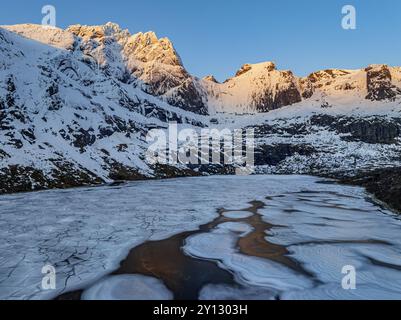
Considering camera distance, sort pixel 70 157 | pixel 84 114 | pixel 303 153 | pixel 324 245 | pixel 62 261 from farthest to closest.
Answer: pixel 303 153 < pixel 84 114 < pixel 70 157 < pixel 324 245 < pixel 62 261

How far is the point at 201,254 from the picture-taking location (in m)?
18.3

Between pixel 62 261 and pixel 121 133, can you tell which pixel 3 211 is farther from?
pixel 121 133

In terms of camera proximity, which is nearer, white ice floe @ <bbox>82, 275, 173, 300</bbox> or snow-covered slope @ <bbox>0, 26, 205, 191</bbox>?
white ice floe @ <bbox>82, 275, 173, 300</bbox>

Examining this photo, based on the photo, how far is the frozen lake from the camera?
13352 millimetres

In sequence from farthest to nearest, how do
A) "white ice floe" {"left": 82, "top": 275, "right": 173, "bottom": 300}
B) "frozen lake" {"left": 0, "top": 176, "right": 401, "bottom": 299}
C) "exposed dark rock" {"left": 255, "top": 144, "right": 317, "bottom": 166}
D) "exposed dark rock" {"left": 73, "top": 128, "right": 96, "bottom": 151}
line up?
"exposed dark rock" {"left": 255, "top": 144, "right": 317, "bottom": 166} → "exposed dark rock" {"left": 73, "top": 128, "right": 96, "bottom": 151} → "frozen lake" {"left": 0, "top": 176, "right": 401, "bottom": 299} → "white ice floe" {"left": 82, "top": 275, "right": 173, "bottom": 300}

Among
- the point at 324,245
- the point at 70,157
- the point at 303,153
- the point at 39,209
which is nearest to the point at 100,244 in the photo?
the point at 324,245

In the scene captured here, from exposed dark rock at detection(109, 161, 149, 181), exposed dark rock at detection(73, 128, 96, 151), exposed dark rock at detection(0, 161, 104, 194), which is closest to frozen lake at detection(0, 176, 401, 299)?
exposed dark rock at detection(0, 161, 104, 194)

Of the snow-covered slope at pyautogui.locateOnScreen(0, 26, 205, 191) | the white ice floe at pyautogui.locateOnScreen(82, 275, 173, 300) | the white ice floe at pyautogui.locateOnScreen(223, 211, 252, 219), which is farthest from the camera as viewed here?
the snow-covered slope at pyautogui.locateOnScreen(0, 26, 205, 191)

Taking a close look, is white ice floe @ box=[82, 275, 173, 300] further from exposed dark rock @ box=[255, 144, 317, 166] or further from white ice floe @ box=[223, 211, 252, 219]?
exposed dark rock @ box=[255, 144, 317, 166]

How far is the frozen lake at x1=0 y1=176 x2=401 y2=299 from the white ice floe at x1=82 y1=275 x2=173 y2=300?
34 millimetres

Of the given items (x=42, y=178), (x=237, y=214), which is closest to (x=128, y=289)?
(x=237, y=214)

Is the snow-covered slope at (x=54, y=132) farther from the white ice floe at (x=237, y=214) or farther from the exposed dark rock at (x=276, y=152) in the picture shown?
the exposed dark rock at (x=276, y=152)

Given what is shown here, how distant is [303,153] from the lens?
189250 mm
